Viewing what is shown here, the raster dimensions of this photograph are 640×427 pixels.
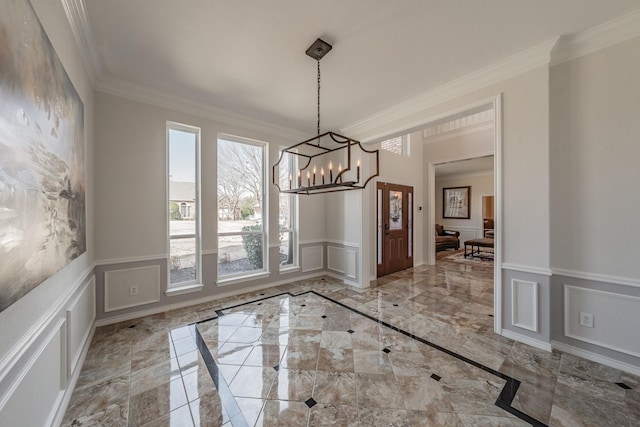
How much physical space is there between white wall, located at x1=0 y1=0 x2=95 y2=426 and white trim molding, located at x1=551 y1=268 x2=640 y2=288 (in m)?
4.03

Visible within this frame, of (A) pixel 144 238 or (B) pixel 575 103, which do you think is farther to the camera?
(A) pixel 144 238

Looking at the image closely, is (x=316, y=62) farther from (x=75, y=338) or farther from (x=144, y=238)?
(x=75, y=338)

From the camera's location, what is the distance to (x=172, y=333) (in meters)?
2.76

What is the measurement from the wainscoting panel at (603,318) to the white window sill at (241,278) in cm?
402

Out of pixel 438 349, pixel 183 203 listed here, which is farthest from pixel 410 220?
pixel 183 203

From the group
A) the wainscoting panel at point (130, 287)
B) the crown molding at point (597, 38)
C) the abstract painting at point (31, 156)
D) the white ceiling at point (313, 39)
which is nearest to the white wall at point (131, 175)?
the wainscoting panel at point (130, 287)

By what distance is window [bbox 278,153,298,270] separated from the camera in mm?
4727

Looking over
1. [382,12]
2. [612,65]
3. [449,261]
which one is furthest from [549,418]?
[449,261]

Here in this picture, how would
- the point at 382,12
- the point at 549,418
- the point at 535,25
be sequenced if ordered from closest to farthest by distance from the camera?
1. the point at 549,418
2. the point at 382,12
3. the point at 535,25

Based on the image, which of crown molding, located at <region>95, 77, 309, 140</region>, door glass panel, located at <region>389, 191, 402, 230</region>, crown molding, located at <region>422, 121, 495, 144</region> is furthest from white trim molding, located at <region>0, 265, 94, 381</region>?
crown molding, located at <region>422, 121, 495, 144</region>

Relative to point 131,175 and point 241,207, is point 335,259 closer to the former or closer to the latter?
point 241,207

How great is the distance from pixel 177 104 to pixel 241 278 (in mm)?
2864

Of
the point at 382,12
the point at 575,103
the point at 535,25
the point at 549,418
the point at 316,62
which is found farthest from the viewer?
the point at 316,62

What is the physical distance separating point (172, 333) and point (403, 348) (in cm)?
260
